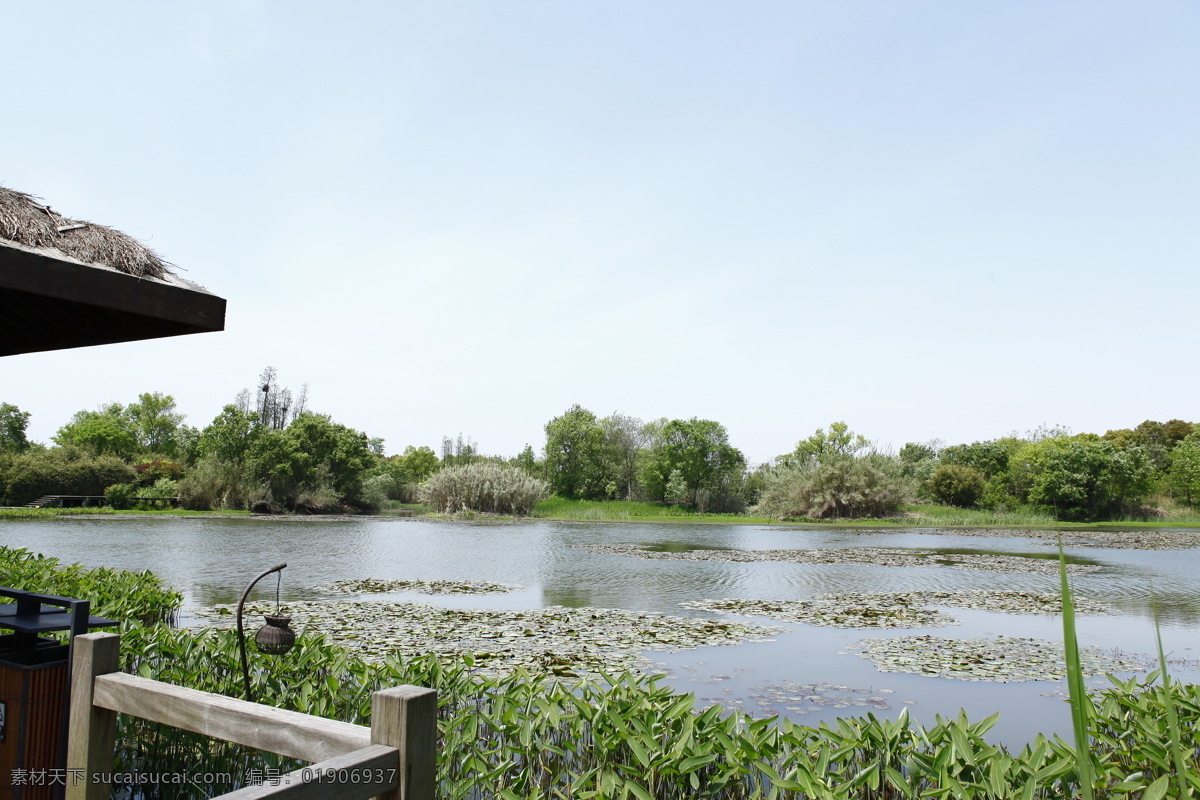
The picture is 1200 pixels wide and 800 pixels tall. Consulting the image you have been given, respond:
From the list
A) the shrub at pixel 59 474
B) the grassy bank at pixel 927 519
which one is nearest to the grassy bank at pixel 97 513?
the shrub at pixel 59 474

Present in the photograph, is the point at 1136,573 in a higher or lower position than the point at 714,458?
lower

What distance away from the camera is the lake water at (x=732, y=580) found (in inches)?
249

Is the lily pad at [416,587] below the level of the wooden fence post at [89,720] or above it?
below

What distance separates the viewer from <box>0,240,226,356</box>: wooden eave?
263 cm

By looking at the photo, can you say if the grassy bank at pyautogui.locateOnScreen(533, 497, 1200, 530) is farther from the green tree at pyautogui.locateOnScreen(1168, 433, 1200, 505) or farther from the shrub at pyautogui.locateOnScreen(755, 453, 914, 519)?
the green tree at pyautogui.locateOnScreen(1168, 433, 1200, 505)

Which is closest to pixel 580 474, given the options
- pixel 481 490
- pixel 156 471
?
pixel 481 490

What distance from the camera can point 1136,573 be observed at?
49.9ft

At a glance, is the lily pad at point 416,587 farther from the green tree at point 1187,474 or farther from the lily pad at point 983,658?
the green tree at point 1187,474

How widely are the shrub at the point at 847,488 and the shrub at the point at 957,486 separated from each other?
525 centimetres

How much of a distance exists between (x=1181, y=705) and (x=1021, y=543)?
23780 millimetres

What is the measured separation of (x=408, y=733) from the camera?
1.70m

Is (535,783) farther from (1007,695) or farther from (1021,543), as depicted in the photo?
(1021,543)

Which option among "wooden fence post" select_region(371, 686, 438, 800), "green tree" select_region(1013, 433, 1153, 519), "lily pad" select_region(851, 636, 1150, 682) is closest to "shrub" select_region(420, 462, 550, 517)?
"green tree" select_region(1013, 433, 1153, 519)

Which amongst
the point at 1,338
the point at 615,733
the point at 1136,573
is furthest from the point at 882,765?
the point at 1136,573
